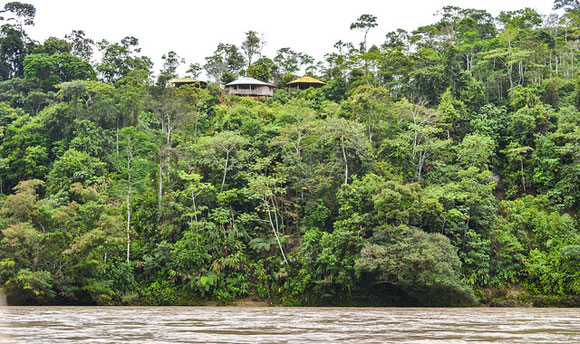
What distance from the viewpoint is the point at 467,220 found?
26.4m

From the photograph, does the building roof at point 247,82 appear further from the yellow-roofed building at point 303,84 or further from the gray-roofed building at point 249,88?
the yellow-roofed building at point 303,84

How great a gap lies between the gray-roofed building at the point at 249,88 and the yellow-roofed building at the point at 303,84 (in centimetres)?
293

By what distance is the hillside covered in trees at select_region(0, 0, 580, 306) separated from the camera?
2439cm

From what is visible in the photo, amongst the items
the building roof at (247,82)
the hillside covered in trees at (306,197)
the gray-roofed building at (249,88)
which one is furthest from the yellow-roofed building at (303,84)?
the hillside covered in trees at (306,197)

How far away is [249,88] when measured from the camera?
47750 mm

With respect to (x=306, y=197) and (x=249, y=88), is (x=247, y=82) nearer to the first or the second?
(x=249, y=88)

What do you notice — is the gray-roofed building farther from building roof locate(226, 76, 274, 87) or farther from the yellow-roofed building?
the yellow-roofed building

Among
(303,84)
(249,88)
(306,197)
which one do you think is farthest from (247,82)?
(306,197)

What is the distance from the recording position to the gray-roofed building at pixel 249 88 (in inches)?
1866

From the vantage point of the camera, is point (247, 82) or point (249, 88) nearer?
point (247, 82)

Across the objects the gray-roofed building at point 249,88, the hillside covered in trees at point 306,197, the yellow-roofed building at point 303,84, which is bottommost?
the hillside covered in trees at point 306,197

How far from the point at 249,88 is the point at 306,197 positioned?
68.0ft

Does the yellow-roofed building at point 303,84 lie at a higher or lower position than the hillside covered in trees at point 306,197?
higher

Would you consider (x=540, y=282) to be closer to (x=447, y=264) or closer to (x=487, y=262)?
(x=487, y=262)
